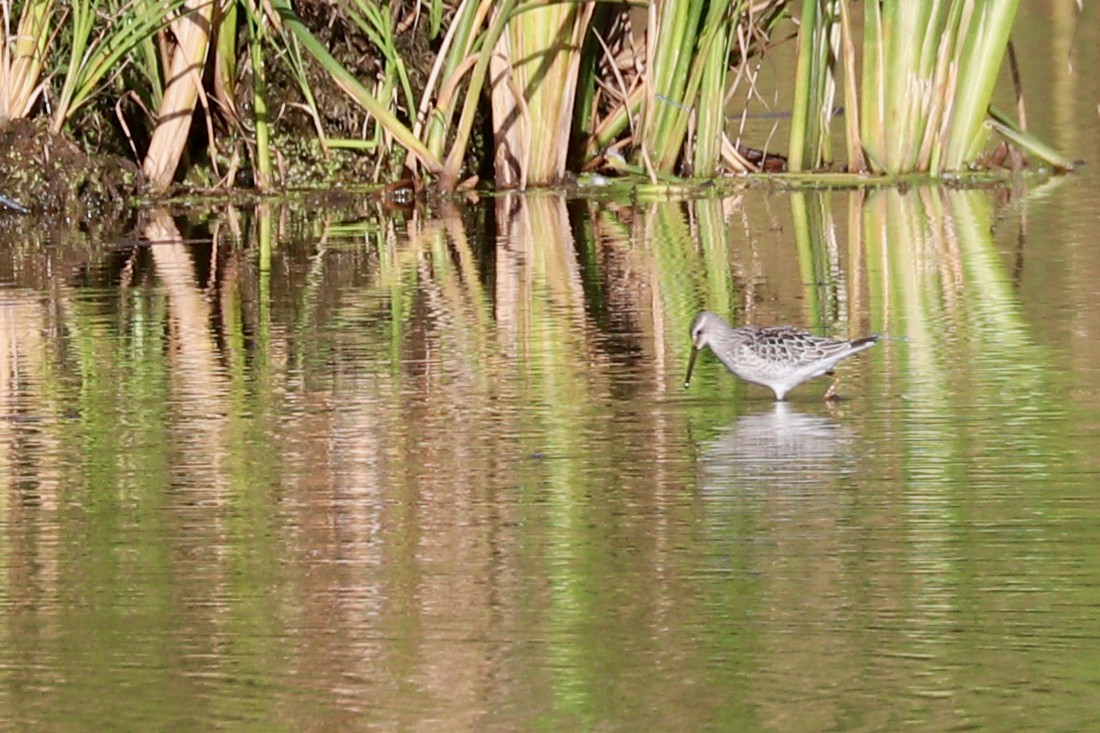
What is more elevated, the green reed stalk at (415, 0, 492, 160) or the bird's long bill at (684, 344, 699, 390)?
the green reed stalk at (415, 0, 492, 160)

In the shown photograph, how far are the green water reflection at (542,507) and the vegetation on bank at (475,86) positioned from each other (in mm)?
2809

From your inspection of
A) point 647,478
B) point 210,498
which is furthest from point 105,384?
point 647,478

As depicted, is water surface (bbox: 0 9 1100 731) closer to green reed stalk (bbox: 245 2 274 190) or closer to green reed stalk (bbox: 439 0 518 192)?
green reed stalk (bbox: 439 0 518 192)

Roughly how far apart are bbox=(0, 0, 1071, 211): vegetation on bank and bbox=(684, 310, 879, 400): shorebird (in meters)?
5.61

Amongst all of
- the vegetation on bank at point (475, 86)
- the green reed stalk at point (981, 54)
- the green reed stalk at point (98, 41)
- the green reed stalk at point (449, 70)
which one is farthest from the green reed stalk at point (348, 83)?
the green reed stalk at point (981, 54)

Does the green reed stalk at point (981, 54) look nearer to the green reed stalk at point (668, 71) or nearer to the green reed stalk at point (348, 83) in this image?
the green reed stalk at point (668, 71)

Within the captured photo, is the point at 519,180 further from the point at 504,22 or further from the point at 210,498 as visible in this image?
the point at 210,498

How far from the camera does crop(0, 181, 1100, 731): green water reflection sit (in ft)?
13.6

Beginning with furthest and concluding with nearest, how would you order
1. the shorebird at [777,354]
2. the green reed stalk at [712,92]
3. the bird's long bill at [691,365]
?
the green reed stalk at [712,92] → the bird's long bill at [691,365] → the shorebird at [777,354]

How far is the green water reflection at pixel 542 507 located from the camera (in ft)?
13.6

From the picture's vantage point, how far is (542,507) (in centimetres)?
549

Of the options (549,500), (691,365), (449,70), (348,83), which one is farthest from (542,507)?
(449,70)

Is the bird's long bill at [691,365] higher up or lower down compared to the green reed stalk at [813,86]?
lower down

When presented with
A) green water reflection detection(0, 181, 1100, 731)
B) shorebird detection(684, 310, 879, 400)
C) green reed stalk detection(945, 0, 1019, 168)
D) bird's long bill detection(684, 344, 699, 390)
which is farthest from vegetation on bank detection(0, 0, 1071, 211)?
shorebird detection(684, 310, 879, 400)
